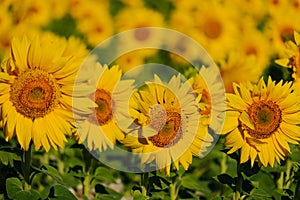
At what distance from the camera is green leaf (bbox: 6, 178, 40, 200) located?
2.71m

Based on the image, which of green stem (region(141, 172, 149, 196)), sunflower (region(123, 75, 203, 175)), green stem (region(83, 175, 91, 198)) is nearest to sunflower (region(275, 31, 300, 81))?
sunflower (region(123, 75, 203, 175))

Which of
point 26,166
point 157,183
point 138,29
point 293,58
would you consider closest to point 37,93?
point 26,166

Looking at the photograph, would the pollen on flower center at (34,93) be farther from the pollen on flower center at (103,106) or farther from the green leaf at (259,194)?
the green leaf at (259,194)

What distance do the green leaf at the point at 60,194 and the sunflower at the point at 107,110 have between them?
169 millimetres

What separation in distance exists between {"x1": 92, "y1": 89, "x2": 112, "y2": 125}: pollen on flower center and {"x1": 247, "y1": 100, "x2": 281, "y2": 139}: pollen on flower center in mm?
454

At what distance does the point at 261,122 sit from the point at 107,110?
1.62 ft

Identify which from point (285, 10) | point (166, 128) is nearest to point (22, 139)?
point (166, 128)

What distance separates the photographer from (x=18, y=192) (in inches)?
107

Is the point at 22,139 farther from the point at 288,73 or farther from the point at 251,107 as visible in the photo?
the point at 288,73

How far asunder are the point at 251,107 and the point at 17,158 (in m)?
0.80

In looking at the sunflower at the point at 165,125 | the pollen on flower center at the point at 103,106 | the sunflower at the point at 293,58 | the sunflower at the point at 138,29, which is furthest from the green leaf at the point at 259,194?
the sunflower at the point at 138,29

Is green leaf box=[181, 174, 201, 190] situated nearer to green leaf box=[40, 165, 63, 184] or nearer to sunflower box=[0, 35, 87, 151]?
green leaf box=[40, 165, 63, 184]

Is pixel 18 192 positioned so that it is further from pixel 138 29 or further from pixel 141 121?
pixel 138 29

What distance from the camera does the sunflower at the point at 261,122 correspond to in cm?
267
